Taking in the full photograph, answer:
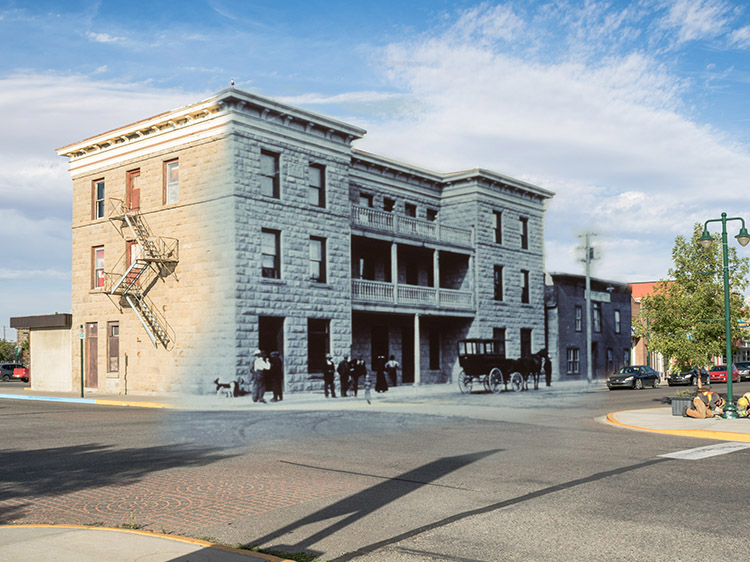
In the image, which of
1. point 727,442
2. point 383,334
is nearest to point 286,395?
point 383,334

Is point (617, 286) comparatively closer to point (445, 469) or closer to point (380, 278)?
point (380, 278)

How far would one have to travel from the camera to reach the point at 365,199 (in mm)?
37375

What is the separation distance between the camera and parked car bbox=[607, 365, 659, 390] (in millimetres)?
41000

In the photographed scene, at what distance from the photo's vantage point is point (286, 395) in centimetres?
2942

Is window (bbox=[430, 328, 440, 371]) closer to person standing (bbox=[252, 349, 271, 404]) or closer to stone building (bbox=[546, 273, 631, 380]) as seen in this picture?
stone building (bbox=[546, 273, 631, 380])

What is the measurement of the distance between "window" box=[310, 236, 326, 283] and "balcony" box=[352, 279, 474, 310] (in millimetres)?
2250

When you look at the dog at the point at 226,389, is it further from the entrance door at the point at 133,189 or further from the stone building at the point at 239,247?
the entrance door at the point at 133,189

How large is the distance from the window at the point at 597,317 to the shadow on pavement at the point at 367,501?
41600 millimetres

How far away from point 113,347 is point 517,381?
1837 centimetres

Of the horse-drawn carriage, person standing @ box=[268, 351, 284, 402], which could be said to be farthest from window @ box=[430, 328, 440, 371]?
person standing @ box=[268, 351, 284, 402]

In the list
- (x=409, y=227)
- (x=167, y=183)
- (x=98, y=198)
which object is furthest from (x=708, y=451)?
(x=98, y=198)

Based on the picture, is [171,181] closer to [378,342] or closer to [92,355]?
[92,355]

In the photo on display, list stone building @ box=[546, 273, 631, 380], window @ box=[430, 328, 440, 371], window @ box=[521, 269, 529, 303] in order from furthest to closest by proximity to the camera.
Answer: stone building @ box=[546, 273, 631, 380]
window @ box=[521, 269, 529, 303]
window @ box=[430, 328, 440, 371]

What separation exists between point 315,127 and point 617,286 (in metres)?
32.4
